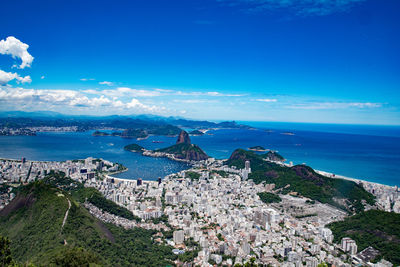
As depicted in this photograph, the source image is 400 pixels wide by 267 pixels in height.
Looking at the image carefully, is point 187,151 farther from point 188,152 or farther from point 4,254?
point 4,254

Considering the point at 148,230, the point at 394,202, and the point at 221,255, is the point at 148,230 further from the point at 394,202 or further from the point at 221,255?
the point at 394,202

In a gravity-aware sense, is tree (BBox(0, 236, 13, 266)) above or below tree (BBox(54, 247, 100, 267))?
above

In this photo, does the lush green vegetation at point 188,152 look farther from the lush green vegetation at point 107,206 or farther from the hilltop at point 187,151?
the lush green vegetation at point 107,206

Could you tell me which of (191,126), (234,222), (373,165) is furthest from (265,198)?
(191,126)

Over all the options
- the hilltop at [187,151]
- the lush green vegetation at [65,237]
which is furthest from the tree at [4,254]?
the hilltop at [187,151]

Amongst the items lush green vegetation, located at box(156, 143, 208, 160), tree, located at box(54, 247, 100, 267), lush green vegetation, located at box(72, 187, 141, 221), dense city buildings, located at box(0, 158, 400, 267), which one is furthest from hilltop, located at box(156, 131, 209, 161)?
tree, located at box(54, 247, 100, 267)

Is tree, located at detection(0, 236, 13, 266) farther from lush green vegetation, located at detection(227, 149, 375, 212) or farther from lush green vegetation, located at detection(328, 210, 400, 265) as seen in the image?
lush green vegetation, located at detection(227, 149, 375, 212)
